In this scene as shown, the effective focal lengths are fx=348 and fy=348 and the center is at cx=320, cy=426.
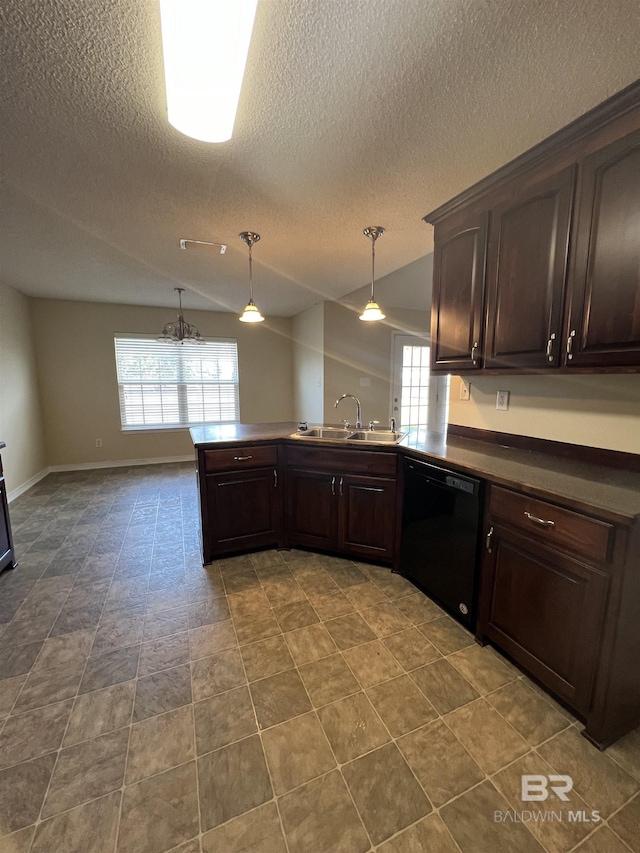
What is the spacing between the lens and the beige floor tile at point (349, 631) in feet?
5.86

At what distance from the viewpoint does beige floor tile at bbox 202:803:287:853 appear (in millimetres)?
→ 1001

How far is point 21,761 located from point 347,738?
116cm

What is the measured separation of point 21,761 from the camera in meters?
1.23

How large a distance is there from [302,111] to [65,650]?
8.90 feet

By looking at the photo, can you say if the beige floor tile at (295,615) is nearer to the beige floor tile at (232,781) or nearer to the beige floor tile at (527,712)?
the beige floor tile at (232,781)

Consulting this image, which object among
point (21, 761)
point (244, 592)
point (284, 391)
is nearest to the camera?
point (21, 761)

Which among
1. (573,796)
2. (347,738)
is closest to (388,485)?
(347,738)

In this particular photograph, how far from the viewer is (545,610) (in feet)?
4.70

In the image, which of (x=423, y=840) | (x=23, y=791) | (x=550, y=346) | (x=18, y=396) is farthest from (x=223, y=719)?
(x=18, y=396)

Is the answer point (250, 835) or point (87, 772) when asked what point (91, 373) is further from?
point (250, 835)

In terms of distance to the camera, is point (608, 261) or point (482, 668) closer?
point (608, 261)

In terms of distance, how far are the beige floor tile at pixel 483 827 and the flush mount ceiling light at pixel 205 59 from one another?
2.28 metres

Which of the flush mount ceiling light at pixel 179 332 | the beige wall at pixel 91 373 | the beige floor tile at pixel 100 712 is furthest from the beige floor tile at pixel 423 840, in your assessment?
the beige wall at pixel 91 373

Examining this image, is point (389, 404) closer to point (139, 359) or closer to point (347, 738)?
point (139, 359)
